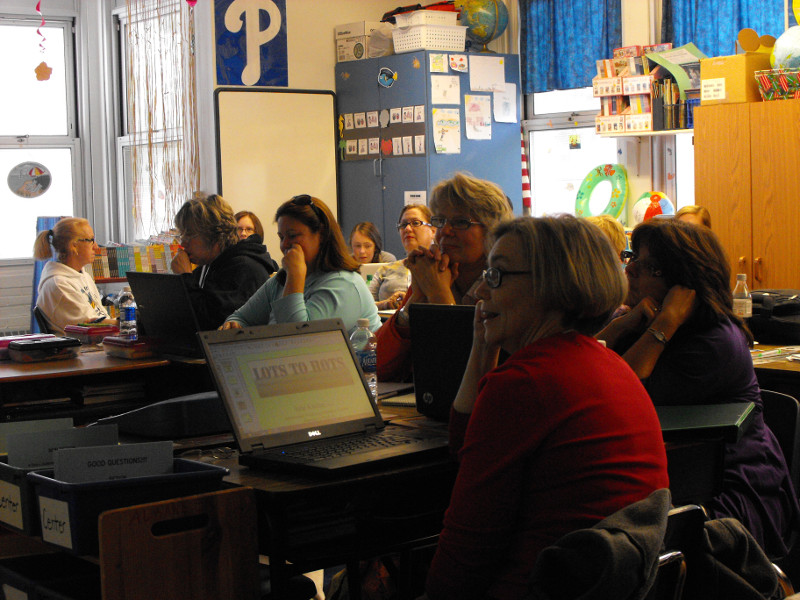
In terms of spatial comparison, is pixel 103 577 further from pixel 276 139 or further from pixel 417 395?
pixel 276 139

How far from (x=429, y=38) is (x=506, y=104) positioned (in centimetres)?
82

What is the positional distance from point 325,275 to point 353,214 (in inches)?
163

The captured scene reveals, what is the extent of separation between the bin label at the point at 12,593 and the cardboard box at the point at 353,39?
5974mm

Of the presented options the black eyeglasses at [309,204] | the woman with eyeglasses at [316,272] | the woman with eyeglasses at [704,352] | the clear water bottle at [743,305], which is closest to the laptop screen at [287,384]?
the woman with eyeglasses at [704,352]

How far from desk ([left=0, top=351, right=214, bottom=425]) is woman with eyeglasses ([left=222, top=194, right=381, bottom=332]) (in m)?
0.71

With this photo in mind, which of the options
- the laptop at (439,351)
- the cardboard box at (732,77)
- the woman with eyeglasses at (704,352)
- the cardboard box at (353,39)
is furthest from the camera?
the cardboard box at (353,39)

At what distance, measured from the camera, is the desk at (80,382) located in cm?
372

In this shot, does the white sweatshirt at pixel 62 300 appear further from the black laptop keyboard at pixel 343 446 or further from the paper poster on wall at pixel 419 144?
the black laptop keyboard at pixel 343 446

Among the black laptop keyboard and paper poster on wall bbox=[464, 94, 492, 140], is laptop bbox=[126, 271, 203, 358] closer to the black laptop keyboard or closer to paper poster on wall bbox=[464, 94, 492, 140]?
the black laptop keyboard

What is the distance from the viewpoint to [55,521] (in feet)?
5.69

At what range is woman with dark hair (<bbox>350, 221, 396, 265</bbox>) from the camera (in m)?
6.38

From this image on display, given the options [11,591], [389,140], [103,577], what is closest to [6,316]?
[389,140]

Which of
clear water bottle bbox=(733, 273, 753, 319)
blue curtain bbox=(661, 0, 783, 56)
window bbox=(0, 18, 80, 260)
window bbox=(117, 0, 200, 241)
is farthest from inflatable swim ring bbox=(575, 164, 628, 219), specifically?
window bbox=(0, 18, 80, 260)

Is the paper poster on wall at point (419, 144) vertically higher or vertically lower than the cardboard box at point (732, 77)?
lower
